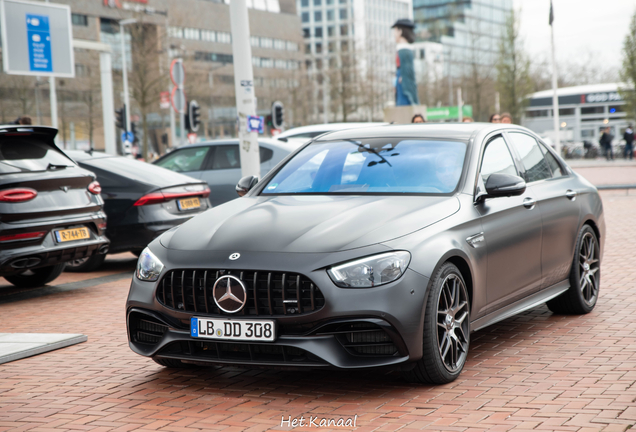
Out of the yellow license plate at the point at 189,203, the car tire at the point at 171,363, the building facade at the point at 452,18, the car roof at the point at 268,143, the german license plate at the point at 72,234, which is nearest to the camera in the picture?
the car tire at the point at 171,363

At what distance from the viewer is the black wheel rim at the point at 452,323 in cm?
481

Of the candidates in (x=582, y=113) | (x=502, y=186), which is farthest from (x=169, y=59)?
(x=502, y=186)

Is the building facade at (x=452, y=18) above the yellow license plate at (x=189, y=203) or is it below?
above

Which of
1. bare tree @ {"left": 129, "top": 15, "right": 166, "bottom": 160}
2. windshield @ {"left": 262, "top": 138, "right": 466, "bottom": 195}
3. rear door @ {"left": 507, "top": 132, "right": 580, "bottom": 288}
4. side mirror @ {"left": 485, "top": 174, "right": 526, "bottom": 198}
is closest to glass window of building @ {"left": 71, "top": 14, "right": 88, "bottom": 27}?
bare tree @ {"left": 129, "top": 15, "right": 166, "bottom": 160}

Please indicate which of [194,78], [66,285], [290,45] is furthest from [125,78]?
[290,45]

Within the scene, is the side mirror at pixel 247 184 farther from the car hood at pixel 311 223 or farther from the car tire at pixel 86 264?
the car tire at pixel 86 264

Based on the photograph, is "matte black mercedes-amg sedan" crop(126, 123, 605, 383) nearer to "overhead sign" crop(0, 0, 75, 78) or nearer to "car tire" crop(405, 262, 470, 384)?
"car tire" crop(405, 262, 470, 384)

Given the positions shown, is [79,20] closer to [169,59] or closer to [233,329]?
[169,59]

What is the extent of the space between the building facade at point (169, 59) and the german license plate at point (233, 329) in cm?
4270

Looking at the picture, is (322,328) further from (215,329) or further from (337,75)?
(337,75)

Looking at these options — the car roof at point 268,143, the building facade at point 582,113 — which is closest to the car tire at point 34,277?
the car roof at point 268,143

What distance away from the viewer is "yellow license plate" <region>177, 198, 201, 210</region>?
34.7 feet

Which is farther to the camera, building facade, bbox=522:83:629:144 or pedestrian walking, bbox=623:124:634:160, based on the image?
building facade, bbox=522:83:629:144

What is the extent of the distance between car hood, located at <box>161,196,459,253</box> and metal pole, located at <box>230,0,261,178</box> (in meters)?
6.01
